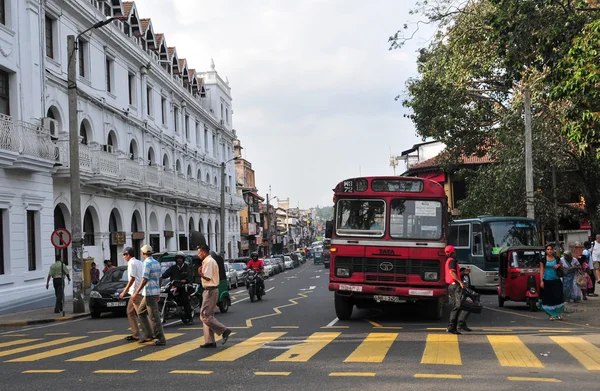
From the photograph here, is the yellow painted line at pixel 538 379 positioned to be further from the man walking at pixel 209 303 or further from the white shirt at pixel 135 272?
the white shirt at pixel 135 272

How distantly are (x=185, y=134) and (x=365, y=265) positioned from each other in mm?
38485

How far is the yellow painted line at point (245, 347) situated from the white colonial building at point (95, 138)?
13.0 metres

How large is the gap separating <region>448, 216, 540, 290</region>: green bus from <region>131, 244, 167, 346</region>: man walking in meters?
15.0

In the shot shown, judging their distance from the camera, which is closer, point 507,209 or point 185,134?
point 507,209

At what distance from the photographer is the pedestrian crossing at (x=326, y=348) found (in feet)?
33.1

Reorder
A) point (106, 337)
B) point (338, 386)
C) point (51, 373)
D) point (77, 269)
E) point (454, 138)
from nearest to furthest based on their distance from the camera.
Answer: point (338, 386) < point (51, 373) < point (106, 337) < point (77, 269) < point (454, 138)

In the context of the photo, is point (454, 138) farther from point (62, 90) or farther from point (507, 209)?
point (62, 90)

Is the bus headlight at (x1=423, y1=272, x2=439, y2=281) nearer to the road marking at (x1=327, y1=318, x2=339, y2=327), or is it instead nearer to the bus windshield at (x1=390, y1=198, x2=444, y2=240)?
the bus windshield at (x1=390, y1=198, x2=444, y2=240)

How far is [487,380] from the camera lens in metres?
8.29

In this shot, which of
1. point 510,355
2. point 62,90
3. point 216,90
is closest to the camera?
point 510,355

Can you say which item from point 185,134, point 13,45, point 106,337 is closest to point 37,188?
point 13,45

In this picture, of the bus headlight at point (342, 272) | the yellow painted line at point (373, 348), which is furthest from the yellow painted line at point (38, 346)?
the yellow painted line at point (373, 348)

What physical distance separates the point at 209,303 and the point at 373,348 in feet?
9.67

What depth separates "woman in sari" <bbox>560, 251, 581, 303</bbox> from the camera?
732 inches
